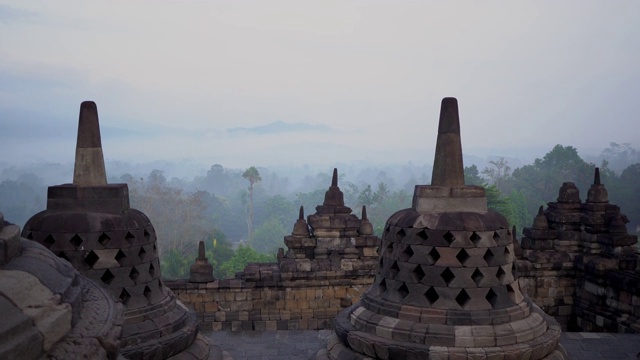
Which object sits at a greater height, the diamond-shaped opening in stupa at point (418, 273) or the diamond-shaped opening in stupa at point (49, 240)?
the diamond-shaped opening in stupa at point (49, 240)

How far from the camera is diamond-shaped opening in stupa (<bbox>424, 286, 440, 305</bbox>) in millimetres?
5793

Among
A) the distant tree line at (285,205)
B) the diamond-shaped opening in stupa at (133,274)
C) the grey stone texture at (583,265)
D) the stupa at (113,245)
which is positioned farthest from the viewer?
the distant tree line at (285,205)

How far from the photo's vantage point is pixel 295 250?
12.6 metres

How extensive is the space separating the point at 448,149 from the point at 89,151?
4.01m

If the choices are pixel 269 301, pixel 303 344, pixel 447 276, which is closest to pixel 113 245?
pixel 447 276

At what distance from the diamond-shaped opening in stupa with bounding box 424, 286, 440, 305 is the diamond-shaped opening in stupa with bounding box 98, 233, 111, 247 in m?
3.39

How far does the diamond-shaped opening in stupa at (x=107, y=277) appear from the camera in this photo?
5480mm

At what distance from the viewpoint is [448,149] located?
619cm

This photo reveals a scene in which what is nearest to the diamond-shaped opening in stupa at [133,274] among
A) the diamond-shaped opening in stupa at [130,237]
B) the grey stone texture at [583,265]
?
the diamond-shaped opening in stupa at [130,237]

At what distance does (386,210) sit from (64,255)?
67705 millimetres

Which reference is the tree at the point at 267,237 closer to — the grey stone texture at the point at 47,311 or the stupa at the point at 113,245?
the stupa at the point at 113,245

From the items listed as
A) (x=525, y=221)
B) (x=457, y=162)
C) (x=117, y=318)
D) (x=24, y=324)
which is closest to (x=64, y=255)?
(x=117, y=318)

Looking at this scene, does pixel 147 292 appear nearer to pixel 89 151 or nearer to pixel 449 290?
pixel 89 151

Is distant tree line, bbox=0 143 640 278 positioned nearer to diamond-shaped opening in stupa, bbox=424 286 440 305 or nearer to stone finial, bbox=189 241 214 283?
stone finial, bbox=189 241 214 283
